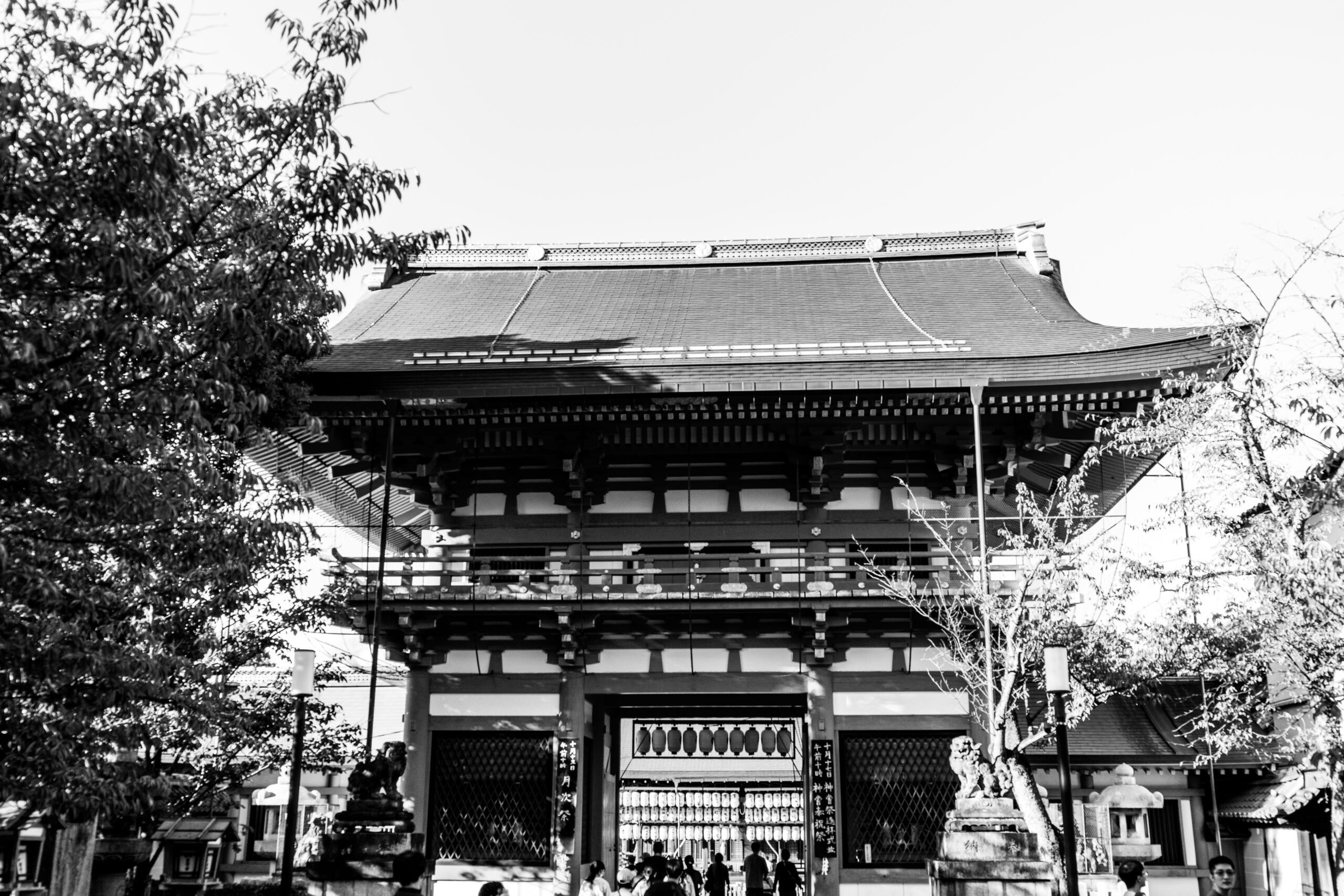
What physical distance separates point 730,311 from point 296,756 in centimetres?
1212

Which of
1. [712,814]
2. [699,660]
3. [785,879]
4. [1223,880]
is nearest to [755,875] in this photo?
[785,879]

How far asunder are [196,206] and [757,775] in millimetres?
16595

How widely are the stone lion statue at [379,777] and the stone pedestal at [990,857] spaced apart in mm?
5831

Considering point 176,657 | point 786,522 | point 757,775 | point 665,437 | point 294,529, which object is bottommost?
point 757,775

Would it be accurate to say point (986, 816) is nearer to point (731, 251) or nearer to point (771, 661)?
point (771, 661)

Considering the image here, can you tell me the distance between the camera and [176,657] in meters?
9.90

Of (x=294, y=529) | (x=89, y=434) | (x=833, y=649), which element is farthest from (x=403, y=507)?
(x=89, y=434)

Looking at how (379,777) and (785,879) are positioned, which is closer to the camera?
(379,777)

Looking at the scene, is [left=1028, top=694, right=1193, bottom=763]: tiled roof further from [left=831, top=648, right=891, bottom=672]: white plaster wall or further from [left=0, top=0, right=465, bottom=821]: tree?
[left=0, top=0, right=465, bottom=821]: tree

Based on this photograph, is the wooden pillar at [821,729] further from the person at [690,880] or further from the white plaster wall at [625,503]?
the white plaster wall at [625,503]

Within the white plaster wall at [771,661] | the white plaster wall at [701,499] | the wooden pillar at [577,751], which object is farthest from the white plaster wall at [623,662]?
the white plaster wall at [701,499]

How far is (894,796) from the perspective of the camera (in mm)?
16219

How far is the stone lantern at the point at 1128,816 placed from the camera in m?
16.6

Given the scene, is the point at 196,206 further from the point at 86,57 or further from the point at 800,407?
the point at 800,407
